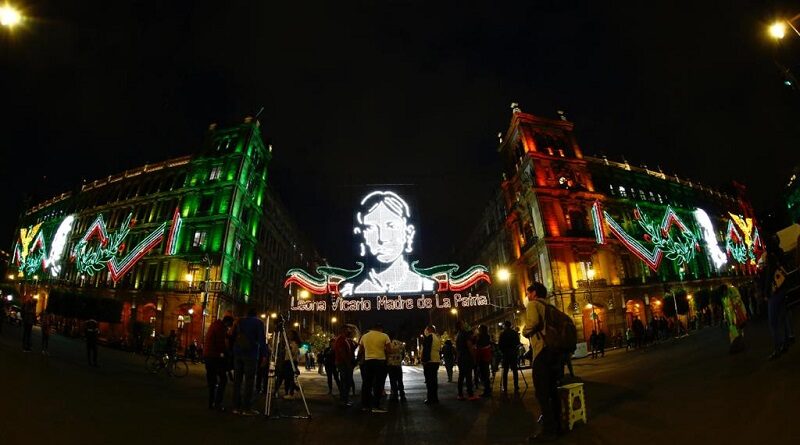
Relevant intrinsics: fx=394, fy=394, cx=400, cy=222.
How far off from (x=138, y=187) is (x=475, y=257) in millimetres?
44239

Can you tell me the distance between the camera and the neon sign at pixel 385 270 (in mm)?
16562

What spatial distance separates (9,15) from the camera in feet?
27.2

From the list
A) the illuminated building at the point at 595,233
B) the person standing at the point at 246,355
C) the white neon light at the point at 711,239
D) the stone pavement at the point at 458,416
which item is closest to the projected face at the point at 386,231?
the stone pavement at the point at 458,416

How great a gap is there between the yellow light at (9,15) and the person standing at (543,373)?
38.2 ft

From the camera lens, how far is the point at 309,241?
69.8 m

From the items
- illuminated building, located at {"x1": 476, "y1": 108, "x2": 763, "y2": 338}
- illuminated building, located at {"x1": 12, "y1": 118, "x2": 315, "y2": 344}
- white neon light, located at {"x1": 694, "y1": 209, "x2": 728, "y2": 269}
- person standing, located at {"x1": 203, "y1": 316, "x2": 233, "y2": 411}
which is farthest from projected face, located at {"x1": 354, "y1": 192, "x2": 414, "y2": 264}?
white neon light, located at {"x1": 694, "y1": 209, "x2": 728, "y2": 269}

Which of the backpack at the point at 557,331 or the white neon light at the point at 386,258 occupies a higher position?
the white neon light at the point at 386,258

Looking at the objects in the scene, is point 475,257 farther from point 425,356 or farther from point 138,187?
point 425,356

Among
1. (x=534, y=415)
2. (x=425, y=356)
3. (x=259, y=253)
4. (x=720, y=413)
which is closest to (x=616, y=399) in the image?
(x=534, y=415)

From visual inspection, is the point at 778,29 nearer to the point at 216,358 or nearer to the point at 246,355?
the point at 246,355

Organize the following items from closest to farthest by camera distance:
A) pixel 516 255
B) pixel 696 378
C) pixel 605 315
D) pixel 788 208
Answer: pixel 696 378 < pixel 605 315 < pixel 516 255 < pixel 788 208

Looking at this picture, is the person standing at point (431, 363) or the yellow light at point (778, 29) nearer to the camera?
the person standing at point (431, 363)

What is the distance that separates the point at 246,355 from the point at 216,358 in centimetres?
131

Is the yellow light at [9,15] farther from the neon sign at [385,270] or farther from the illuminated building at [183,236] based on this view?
the illuminated building at [183,236]
